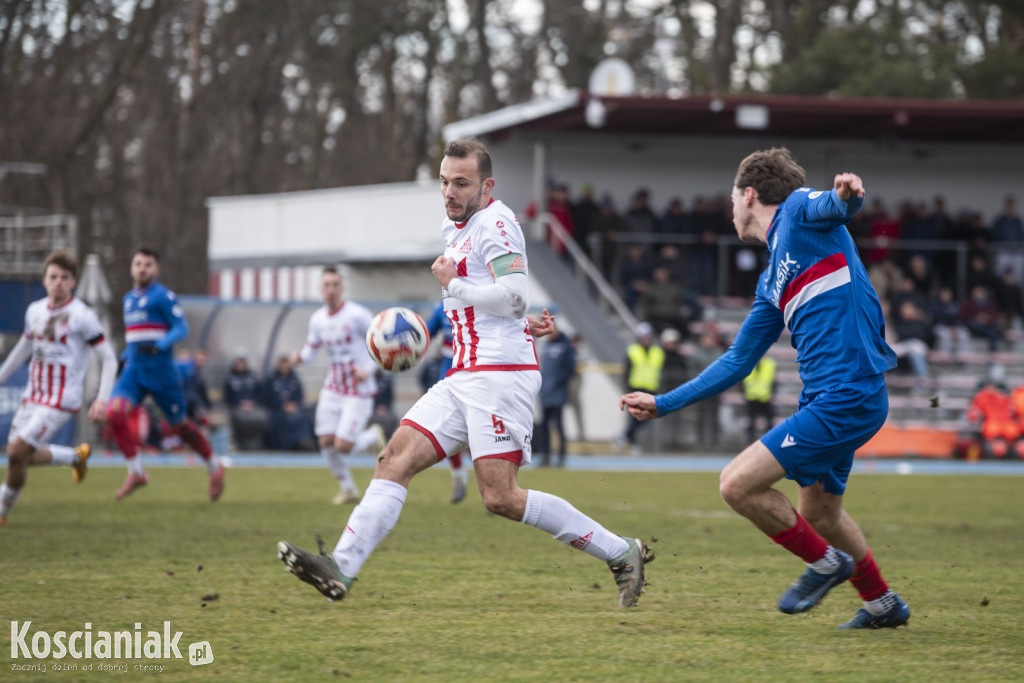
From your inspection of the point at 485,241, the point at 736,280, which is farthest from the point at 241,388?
the point at 485,241

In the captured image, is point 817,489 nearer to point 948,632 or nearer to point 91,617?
point 948,632

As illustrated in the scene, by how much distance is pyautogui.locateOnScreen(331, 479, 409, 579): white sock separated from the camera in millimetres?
5578

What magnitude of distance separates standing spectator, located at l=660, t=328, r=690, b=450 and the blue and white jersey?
10.9m

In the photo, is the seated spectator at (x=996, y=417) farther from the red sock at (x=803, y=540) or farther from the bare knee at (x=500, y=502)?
the bare knee at (x=500, y=502)

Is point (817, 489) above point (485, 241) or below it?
below

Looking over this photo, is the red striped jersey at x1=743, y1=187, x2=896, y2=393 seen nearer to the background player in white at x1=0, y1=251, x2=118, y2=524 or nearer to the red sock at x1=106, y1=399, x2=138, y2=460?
the background player in white at x1=0, y1=251, x2=118, y2=524

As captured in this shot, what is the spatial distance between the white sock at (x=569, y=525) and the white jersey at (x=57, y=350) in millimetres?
5550

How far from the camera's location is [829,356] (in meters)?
5.61

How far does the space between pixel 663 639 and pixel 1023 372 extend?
20024 millimetres

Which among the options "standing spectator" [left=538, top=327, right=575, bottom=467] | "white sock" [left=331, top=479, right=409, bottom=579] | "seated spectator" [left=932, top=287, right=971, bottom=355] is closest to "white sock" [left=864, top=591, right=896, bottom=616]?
"white sock" [left=331, top=479, right=409, bottom=579]

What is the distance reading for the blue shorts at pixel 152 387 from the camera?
39.5ft

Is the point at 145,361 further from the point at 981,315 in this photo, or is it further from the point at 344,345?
the point at 981,315

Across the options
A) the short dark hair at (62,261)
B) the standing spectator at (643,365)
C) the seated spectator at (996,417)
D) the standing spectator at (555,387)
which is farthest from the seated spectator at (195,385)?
the seated spectator at (996,417)

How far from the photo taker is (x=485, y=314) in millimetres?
5902
